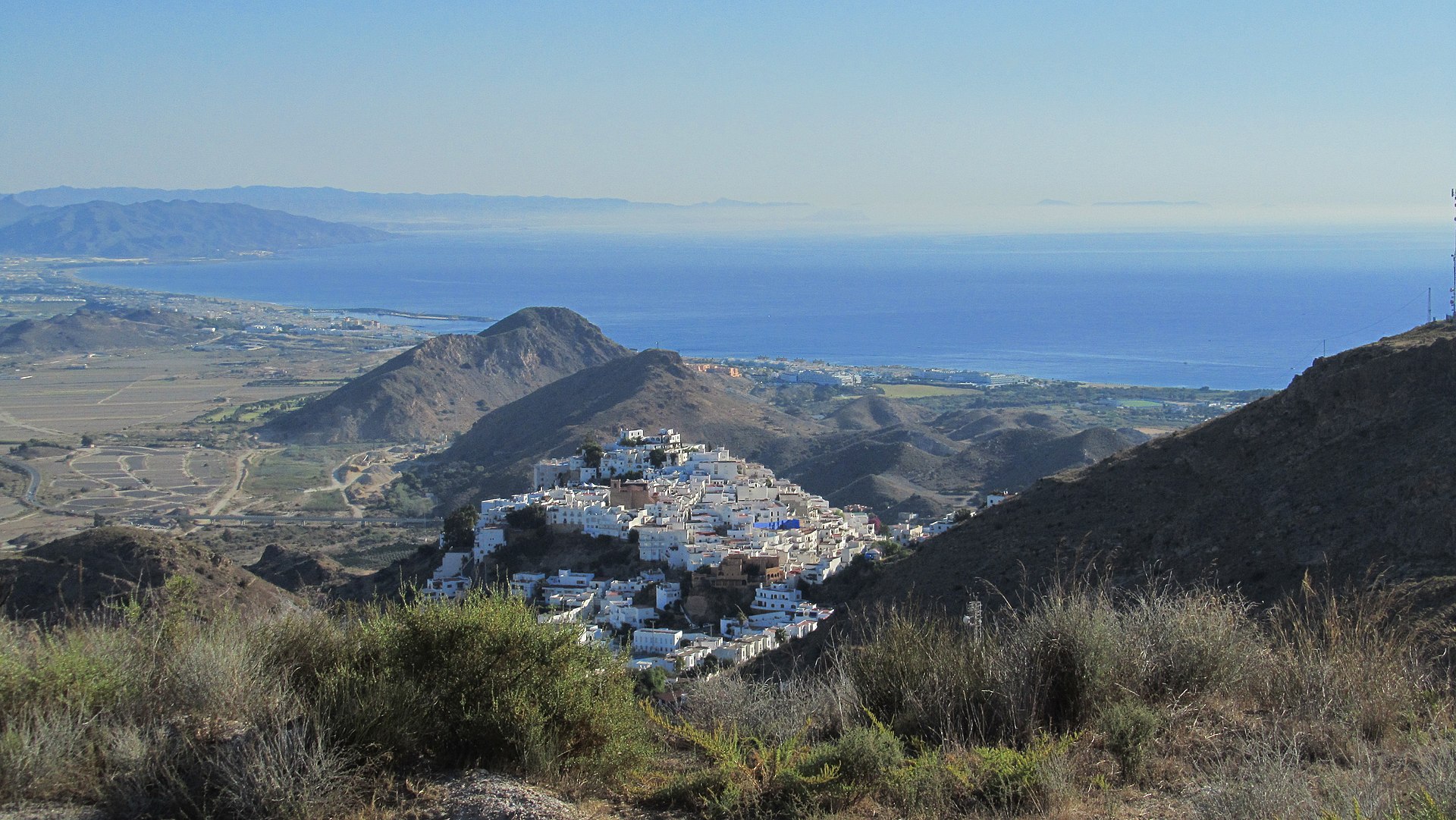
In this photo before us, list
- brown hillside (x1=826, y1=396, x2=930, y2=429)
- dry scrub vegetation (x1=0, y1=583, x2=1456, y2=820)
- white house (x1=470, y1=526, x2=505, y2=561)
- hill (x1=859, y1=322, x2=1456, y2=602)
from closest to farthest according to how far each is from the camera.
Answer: dry scrub vegetation (x1=0, y1=583, x2=1456, y2=820) < hill (x1=859, y1=322, x2=1456, y2=602) < white house (x1=470, y1=526, x2=505, y2=561) < brown hillside (x1=826, y1=396, x2=930, y2=429)

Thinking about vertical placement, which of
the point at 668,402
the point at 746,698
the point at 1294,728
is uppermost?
the point at 1294,728

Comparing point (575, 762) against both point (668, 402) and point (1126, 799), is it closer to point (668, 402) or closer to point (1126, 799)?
point (1126, 799)

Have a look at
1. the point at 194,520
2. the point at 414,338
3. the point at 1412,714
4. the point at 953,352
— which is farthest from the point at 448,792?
the point at 414,338

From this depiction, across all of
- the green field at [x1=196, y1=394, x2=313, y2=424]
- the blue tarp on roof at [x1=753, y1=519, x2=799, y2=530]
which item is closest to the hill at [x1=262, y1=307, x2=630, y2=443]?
the green field at [x1=196, y1=394, x2=313, y2=424]

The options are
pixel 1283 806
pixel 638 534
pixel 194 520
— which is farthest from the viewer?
pixel 194 520

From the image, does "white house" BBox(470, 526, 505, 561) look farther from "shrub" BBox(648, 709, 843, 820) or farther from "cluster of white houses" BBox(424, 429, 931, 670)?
"shrub" BBox(648, 709, 843, 820)

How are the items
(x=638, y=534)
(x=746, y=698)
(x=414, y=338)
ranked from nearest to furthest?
(x=746, y=698) < (x=638, y=534) < (x=414, y=338)

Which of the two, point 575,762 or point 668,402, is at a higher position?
point 575,762
